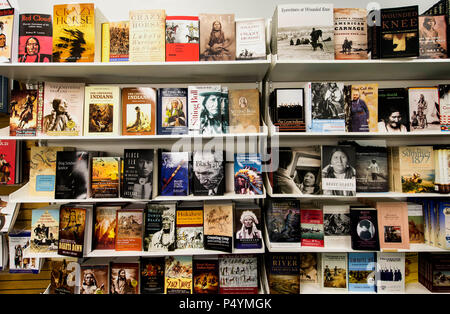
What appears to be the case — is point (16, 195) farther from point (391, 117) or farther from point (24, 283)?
point (391, 117)

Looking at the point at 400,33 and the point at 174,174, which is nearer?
the point at 400,33

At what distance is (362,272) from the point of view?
6.08 ft

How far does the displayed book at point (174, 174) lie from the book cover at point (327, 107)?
1.03 metres

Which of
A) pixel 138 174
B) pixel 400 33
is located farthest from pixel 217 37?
pixel 400 33

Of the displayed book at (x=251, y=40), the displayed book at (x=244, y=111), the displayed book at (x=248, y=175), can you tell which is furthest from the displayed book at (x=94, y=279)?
the displayed book at (x=251, y=40)

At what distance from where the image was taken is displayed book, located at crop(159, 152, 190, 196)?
6.07 ft

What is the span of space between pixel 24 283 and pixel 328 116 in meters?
3.03

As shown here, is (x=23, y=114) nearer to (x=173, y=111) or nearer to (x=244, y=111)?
(x=173, y=111)

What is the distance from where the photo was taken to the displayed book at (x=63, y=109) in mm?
1851

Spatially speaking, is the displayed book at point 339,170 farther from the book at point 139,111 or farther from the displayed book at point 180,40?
the book at point 139,111

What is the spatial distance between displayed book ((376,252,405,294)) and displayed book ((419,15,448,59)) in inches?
61.6

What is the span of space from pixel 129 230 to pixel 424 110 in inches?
98.3

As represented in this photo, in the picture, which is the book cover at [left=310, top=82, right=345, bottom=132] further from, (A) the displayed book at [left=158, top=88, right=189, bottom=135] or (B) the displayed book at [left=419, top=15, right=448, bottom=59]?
(A) the displayed book at [left=158, top=88, right=189, bottom=135]

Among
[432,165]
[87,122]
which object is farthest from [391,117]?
[87,122]
